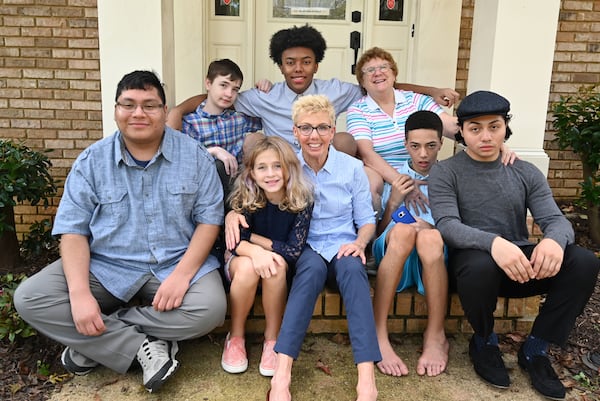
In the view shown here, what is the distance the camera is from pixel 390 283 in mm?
2348

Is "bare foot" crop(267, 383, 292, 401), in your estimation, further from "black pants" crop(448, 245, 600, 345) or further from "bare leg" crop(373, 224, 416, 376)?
"black pants" crop(448, 245, 600, 345)

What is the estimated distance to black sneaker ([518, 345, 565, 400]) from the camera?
83.6 inches

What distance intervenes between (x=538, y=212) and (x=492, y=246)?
0.35m

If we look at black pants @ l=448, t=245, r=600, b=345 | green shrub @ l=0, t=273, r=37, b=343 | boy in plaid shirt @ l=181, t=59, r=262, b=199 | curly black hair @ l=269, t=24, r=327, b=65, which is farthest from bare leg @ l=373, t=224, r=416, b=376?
green shrub @ l=0, t=273, r=37, b=343

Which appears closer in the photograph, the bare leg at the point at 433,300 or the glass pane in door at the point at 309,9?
the bare leg at the point at 433,300

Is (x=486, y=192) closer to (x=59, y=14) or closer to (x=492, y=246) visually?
(x=492, y=246)

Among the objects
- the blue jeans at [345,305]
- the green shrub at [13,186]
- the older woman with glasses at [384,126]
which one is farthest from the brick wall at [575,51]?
the green shrub at [13,186]

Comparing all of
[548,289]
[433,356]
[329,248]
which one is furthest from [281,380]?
[548,289]

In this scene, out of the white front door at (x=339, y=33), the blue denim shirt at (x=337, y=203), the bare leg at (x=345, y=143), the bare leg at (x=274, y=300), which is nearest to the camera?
the bare leg at (x=274, y=300)

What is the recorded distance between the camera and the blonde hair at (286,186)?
230 centimetres

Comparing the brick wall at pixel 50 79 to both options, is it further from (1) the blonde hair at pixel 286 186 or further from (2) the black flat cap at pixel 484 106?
(2) the black flat cap at pixel 484 106

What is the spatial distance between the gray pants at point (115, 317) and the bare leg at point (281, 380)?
350 mm

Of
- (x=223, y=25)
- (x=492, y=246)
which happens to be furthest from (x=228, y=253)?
(x=223, y=25)

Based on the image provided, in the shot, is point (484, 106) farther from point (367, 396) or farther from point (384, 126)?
point (367, 396)
